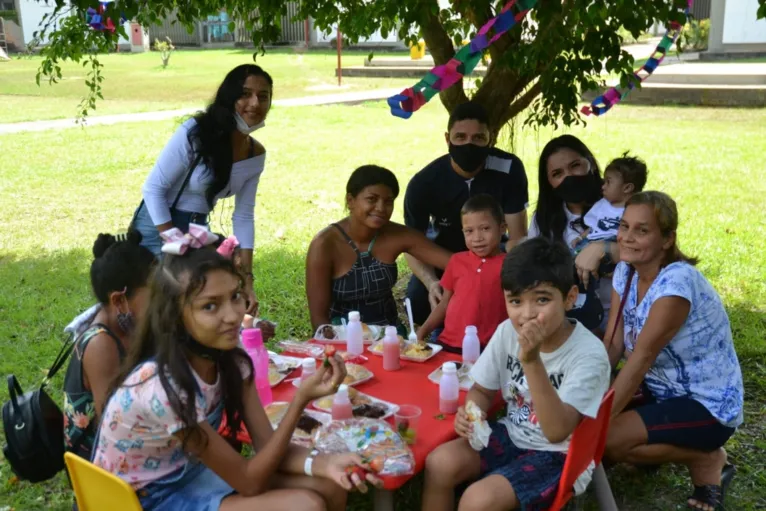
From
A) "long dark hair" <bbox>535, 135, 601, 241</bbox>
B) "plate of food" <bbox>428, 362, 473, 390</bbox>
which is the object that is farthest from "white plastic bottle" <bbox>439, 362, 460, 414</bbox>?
"long dark hair" <bbox>535, 135, 601, 241</bbox>

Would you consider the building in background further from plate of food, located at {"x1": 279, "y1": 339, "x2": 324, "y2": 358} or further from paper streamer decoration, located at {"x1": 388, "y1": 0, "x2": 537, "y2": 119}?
plate of food, located at {"x1": 279, "y1": 339, "x2": 324, "y2": 358}

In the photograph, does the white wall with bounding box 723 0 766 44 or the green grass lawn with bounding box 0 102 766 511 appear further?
the white wall with bounding box 723 0 766 44

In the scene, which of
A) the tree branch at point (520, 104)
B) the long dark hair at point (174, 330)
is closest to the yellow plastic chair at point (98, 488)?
the long dark hair at point (174, 330)

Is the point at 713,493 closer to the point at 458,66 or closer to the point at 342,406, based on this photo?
the point at 342,406

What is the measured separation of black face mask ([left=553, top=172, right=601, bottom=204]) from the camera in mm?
4262

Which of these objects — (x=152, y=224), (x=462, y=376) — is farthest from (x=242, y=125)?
(x=462, y=376)

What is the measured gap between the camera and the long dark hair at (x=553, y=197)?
4.30 meters

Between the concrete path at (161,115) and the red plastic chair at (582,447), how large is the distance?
12.2m

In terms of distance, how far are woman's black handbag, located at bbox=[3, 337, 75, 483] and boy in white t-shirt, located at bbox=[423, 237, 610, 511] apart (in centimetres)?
144

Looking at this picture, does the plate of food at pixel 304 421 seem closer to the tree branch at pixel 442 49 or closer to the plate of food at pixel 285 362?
the plate of food at pixel 285 362

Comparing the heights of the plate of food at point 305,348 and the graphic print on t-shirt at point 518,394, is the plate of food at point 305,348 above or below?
below

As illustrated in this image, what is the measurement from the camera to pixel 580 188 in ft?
14.0

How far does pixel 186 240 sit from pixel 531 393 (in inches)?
49.6

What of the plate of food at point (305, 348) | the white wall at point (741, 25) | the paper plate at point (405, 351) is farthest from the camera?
the white wall at point (741, 25)
